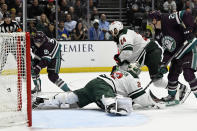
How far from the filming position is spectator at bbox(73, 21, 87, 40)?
9.12 meters

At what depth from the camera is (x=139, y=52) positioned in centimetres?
→ 520

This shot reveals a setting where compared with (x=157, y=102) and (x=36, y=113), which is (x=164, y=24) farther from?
(x=36, y=113)

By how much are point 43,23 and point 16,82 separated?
16.7 ft

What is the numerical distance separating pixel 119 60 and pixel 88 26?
181 inches

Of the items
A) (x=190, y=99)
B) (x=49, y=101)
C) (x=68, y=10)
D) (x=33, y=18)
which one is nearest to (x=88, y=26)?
(x=68, y=10)

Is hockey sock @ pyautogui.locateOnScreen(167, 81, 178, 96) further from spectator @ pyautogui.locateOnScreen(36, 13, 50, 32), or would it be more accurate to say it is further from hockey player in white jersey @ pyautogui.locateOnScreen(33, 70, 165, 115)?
spectator @ pyautogui.locateOnScreen(36, 13, 50, 32)

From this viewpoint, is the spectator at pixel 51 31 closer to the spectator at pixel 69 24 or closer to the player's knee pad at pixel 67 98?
the spectator at pixel 69 24

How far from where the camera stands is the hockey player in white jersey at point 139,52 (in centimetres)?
485

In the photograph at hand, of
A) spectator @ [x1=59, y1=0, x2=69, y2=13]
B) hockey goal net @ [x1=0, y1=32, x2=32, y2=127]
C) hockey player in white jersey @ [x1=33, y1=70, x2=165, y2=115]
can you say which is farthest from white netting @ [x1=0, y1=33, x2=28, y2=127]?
spectator @ [x1=59, y1=0, x2=69, y2=13]

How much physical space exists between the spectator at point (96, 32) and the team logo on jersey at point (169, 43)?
4330 millimetres

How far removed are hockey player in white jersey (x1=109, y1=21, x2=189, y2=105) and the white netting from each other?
50.2 inches

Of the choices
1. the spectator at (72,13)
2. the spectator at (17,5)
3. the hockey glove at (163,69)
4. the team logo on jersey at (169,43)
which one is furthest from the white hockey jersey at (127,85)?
the spectator at (72,13)

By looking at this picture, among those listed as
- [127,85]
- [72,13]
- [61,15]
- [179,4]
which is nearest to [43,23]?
[61,15]

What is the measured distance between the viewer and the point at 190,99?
5.38 meters
